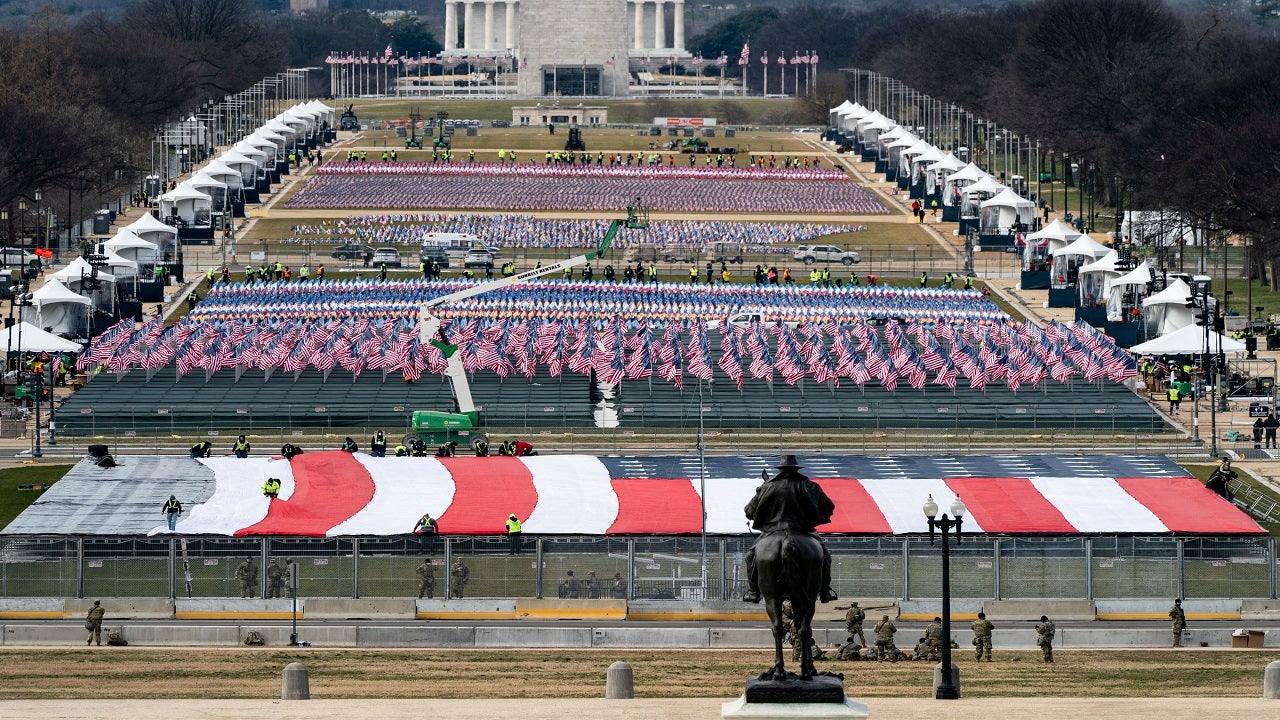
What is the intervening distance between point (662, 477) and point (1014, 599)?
62.0 ft

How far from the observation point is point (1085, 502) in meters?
72.8

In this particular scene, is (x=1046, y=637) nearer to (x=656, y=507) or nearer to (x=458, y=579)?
(x=458, y=579)

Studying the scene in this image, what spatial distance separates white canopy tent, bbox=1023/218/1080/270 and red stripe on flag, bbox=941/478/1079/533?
2228 inches

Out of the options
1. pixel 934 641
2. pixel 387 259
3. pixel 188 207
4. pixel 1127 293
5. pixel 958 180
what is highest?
pixel 958 180

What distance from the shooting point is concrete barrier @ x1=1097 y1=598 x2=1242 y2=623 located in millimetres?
62812

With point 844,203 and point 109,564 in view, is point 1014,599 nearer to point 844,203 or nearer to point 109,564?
point 109,564

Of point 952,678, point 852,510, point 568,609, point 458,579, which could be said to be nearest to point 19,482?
point 458,579

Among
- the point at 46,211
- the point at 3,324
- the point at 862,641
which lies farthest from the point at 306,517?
the point at 46,211

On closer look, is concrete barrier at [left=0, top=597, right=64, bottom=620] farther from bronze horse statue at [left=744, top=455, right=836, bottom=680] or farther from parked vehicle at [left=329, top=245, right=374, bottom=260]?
parked vehicle at [left=329, top=245, right=374, bottom=260]

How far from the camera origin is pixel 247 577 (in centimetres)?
6269

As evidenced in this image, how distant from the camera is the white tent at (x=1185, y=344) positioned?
98375mm

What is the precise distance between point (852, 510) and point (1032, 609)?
31.5ft

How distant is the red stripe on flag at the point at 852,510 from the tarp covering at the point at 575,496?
0.08 meters

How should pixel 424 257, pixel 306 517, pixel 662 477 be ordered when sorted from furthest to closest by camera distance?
pixel 424 257
pixel 662 477
pixel 306 517
